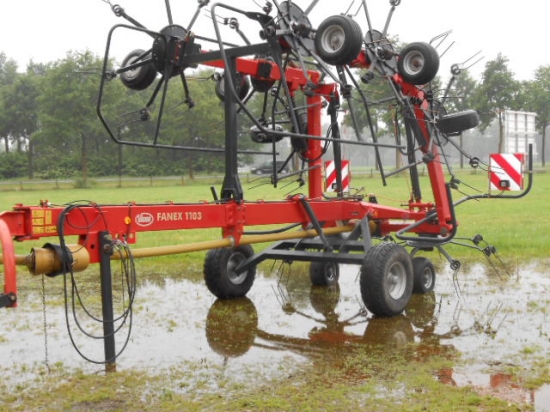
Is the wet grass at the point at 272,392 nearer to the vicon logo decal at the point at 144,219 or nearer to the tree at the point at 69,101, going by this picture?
the vicon logo decal at the point at 144,219

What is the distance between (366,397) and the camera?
4461 mm

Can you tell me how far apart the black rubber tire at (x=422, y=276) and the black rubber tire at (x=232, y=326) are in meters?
1.89

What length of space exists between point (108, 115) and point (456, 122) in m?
30.9

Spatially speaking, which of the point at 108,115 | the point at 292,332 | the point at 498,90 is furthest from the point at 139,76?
the point at 498,90

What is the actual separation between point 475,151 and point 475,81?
3057 inches

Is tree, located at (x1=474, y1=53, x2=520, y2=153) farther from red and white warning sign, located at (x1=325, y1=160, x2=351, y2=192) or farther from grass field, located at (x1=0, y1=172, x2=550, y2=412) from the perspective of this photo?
grass field, located at (x1=0, y1=172, x2=550, y2=412)

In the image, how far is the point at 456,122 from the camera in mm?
8094

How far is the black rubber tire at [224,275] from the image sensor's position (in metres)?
7.69

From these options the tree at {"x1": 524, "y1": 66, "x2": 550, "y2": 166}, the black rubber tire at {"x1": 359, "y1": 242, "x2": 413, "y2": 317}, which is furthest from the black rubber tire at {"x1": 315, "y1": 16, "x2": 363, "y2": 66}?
the tree at {"x1": 524, "y1": 66, "x2": 550, "y2": 166}

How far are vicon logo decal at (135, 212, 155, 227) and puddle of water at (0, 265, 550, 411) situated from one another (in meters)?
1.05

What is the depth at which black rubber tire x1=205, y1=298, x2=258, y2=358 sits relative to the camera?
5809 mm

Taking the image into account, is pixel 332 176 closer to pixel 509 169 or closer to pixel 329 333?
pixel 509 169

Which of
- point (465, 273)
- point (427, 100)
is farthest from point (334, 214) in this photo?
point (465, 273)

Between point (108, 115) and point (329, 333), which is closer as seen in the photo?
point (329, 333)
